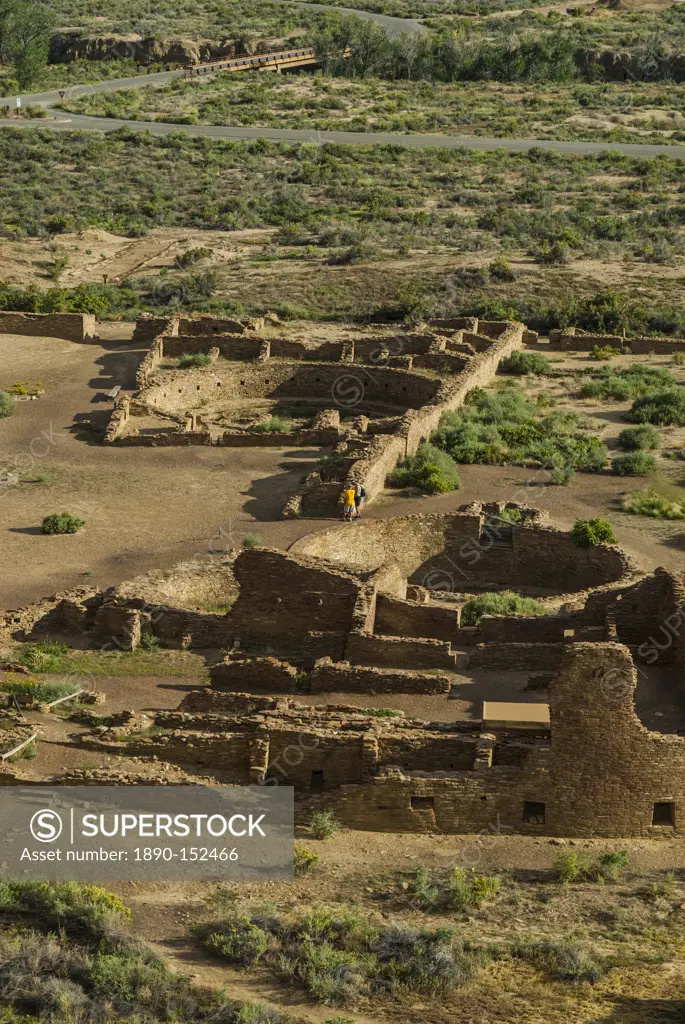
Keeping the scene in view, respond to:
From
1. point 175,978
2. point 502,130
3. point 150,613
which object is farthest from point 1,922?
point 502,130

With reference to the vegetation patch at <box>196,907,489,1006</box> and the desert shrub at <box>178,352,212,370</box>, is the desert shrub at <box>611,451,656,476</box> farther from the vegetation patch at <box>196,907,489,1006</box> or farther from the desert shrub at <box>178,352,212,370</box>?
the vegetation patch at <box>196,907,489,1006</box>

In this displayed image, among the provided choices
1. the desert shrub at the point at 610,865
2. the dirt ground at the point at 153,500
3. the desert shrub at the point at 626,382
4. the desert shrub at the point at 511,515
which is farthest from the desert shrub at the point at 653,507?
the desert shrub at the point at 610,865

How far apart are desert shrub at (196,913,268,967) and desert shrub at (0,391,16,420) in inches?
894

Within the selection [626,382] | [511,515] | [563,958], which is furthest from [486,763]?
[626,382]

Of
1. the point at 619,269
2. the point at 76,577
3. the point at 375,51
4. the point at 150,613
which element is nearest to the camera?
the point at 150,613

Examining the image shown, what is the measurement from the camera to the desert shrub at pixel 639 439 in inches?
1436

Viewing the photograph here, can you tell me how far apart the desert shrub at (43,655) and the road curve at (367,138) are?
1992 inches

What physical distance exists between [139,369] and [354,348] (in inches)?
225

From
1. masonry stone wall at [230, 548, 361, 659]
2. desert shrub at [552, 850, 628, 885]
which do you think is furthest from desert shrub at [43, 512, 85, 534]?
desert shrub at [552, 850, 628, 885]

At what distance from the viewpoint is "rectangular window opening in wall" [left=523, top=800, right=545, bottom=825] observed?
20.2 metres

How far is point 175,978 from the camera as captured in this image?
55.3 ft

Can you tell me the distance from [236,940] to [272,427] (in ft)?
68.9

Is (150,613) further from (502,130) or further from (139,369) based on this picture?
(502,130)

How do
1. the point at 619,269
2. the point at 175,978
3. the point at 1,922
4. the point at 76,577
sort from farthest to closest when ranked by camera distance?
the point at 619,269
the point at 76,577
the point at 1,922
the point at 175,978
